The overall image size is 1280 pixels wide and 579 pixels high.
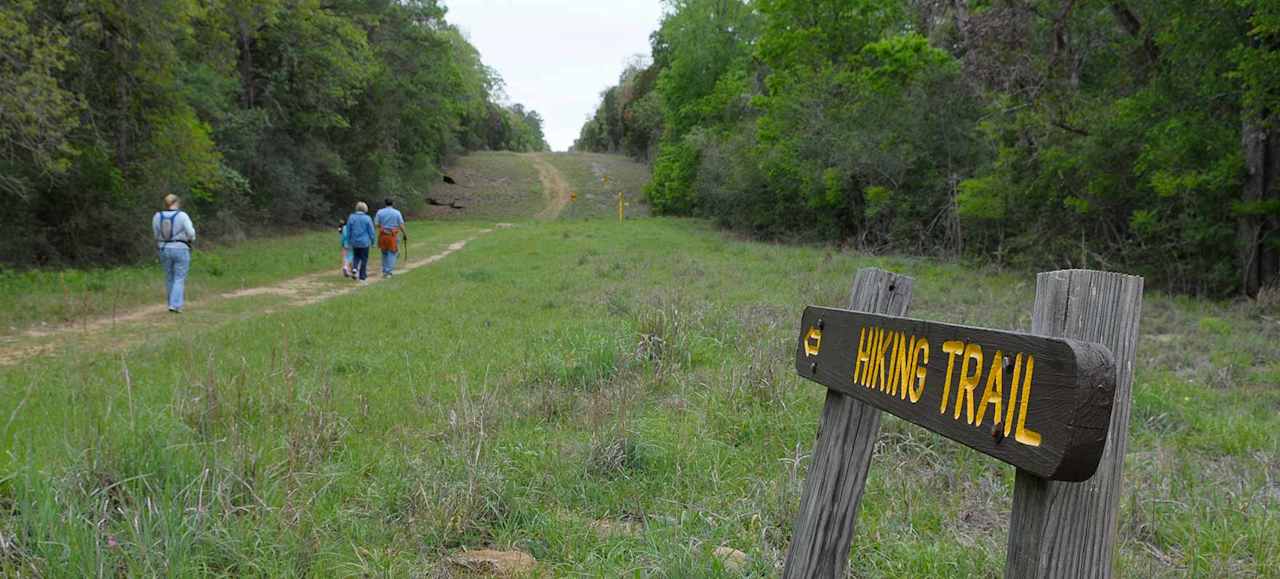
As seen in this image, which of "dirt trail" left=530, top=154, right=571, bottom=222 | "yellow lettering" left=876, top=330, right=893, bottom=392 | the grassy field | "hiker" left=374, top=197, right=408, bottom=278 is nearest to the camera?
"yellow lettering" left=876, top=330, right=893, bottom=392

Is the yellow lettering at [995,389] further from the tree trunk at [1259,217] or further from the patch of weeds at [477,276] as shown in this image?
the patch of weeds at [477,276]

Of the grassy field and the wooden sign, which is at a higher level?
the wooden sign

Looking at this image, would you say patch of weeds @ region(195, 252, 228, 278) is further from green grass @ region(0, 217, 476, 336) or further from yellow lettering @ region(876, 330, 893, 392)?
yellow lettering @ region(876, 330, 893, 392)

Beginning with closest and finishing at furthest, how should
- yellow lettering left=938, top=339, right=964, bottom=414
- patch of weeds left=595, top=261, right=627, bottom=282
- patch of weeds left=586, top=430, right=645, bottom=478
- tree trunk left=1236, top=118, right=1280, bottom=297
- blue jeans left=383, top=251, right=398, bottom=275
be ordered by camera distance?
yellow lettering left=938, top=339, right=964, bottom=414 < patch of weeds left=586, top=430, right=645, bottom=478 < tree trunk left=1236, top=118, right=1280, bottom=297 < patch of weeds left=595, top=261, right=627, bottom=282 < blue jeans left=383, top=251, right=398, bottom=275

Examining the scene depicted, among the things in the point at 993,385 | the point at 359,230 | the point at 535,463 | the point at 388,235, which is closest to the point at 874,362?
the point at 993,385

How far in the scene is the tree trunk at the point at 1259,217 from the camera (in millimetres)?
12438

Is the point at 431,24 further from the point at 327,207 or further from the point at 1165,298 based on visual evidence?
the point at 1165,298

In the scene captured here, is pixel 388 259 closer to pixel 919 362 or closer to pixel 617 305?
pixel 617 305

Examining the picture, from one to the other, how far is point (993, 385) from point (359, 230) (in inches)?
637

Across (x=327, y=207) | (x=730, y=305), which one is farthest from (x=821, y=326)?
(x=327, y=207)

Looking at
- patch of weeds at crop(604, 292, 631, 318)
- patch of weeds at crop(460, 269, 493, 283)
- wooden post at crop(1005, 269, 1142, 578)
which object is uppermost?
wooden post at crop(1005, 269, 1142, 578)

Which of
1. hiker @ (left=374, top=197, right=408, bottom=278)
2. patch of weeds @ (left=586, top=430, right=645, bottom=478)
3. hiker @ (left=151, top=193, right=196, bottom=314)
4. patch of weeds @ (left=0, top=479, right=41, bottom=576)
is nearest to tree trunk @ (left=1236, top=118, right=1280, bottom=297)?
patch of weeds @ (left=586, top=430, right=645, bottom=478)

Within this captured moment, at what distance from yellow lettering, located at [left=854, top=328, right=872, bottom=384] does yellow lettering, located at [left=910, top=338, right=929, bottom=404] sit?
0.24m

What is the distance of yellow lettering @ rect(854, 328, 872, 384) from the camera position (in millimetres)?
2115
